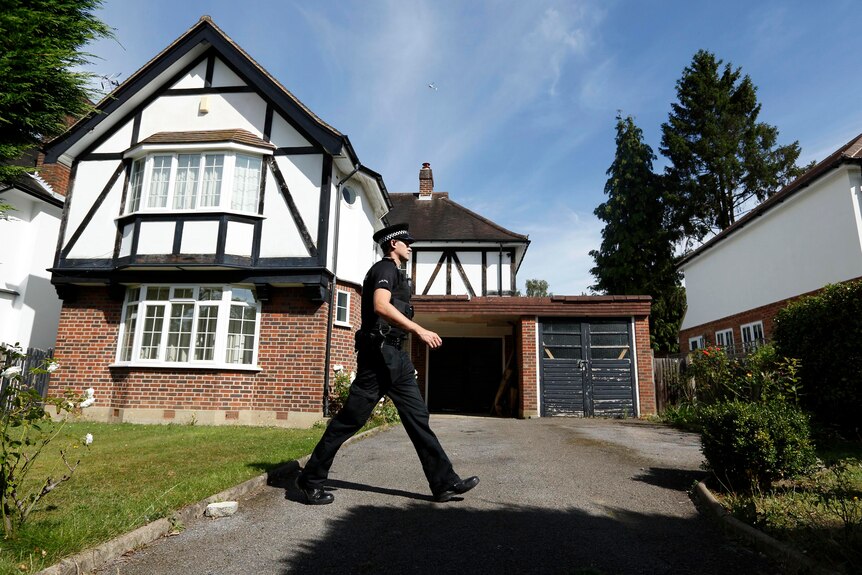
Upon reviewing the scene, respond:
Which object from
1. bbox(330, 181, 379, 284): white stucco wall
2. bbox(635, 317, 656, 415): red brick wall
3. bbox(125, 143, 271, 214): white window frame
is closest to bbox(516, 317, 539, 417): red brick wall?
bbox(635, 317, 656, 415): red brick wall

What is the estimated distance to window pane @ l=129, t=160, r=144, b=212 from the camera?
1106 centimetres

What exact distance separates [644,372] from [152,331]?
1164 centimetres

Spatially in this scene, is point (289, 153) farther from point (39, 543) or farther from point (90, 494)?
point (39, 543)

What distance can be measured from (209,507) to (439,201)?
761 inches

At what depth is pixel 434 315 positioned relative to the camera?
48.5ft

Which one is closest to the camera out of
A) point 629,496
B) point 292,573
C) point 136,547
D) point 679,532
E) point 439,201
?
point 292,573

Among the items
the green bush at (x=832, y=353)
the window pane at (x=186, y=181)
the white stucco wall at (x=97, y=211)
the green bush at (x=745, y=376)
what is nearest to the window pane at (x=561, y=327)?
the green bush at (x=745, y=376)

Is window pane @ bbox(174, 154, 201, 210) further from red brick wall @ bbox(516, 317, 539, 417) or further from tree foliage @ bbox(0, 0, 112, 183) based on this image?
red brick wall @ bbox(516, 317, 539, 417)

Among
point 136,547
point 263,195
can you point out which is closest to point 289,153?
point 263,195

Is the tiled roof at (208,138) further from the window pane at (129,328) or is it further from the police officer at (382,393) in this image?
the police officer at (382,393)

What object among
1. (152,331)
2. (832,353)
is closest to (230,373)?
(152,331)

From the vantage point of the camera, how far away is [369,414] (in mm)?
4078

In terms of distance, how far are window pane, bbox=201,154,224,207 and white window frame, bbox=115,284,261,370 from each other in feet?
5.80

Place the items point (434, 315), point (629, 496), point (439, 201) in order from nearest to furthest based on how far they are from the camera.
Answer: point (629, 496) < point (434, 315) < point (439, 201)
